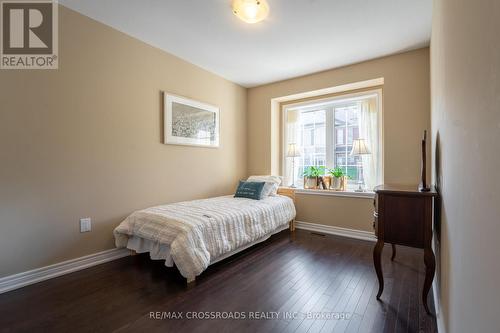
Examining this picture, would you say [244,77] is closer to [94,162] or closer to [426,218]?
[94,162]

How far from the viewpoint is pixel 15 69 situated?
2078 millimetres

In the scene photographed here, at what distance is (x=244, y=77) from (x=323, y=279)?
3.36 m

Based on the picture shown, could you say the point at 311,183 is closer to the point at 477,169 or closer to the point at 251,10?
the point at 251,10

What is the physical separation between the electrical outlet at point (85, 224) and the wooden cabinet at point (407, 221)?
2.82 m

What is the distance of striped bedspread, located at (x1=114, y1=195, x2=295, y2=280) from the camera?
2088 millimetres

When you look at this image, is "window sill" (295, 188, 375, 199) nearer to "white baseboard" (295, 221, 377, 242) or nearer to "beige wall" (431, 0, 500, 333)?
"white baseboard" (295, 221, 377, 242)

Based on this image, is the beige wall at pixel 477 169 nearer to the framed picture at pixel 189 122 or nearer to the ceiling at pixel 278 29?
the ceiling at pixel 278 29

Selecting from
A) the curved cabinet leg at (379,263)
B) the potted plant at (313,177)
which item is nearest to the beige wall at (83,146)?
the potted plant at (313,177)

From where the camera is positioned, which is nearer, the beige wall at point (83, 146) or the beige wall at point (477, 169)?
the beige wall at point (477, 169)

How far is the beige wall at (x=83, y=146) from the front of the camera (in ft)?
6.77

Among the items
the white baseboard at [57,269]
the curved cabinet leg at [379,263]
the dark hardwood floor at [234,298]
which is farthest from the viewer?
the white baseboard at [57,269]

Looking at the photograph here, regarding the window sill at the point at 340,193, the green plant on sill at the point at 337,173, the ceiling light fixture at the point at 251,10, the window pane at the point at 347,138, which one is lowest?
the window sill at the point at 340,193

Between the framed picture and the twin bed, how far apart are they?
3.28 feet

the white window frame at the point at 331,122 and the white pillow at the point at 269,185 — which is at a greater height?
the white window frame at the point at 331,122
